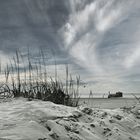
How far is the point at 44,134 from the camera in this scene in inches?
113

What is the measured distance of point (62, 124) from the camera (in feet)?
10.8

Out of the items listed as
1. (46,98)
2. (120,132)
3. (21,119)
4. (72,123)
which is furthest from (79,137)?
(46,98)

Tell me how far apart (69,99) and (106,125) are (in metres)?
2.90

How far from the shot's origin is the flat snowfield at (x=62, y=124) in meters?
2.83

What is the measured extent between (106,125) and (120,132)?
8.3 inches

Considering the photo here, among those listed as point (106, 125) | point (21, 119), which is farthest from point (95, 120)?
point (21, 119)

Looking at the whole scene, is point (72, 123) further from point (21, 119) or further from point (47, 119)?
point (21, 119)

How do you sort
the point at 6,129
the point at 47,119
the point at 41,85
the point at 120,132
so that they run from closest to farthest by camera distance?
the point at 6,129 < the point at 47,119 < the point at 120,132 < the point at 41,85

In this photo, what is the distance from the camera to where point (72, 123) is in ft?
11.3

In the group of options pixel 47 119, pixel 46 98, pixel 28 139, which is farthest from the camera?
pixel 46 98

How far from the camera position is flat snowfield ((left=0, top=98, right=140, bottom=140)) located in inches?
112

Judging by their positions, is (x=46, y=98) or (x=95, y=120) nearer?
(x=95, y=120)

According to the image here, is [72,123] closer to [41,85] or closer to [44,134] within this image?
[44,134]

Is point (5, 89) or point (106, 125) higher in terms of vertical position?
point (5, 89)
